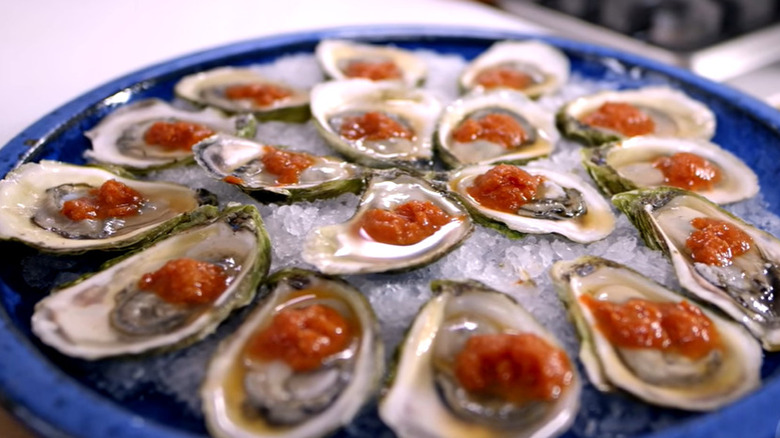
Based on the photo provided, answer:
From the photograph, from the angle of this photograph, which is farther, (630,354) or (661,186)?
(661,186)

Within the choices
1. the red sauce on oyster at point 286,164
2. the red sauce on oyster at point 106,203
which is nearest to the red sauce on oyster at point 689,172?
the red sauce on oyster at point 286,164

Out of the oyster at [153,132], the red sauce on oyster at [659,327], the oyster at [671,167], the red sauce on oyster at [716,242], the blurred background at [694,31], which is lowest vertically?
the blurred background at [694,31]

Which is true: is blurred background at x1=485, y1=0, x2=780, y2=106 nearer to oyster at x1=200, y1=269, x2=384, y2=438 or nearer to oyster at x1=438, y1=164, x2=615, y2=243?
oyster at x1=438, y1=164, x2=615, y2=243

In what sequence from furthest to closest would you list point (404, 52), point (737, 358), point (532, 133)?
point (404, 52), point (532, 133), point (737, 358)

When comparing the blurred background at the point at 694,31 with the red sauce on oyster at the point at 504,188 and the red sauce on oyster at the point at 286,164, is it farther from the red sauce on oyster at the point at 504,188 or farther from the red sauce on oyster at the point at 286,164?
the red sauce on oyster at the point at 286,164

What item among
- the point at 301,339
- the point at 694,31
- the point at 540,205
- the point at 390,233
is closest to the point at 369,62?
the point at 540,205

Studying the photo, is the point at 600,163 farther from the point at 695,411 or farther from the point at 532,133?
the point at 695,411

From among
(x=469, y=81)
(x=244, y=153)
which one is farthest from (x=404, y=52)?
(x=244, y=153)
